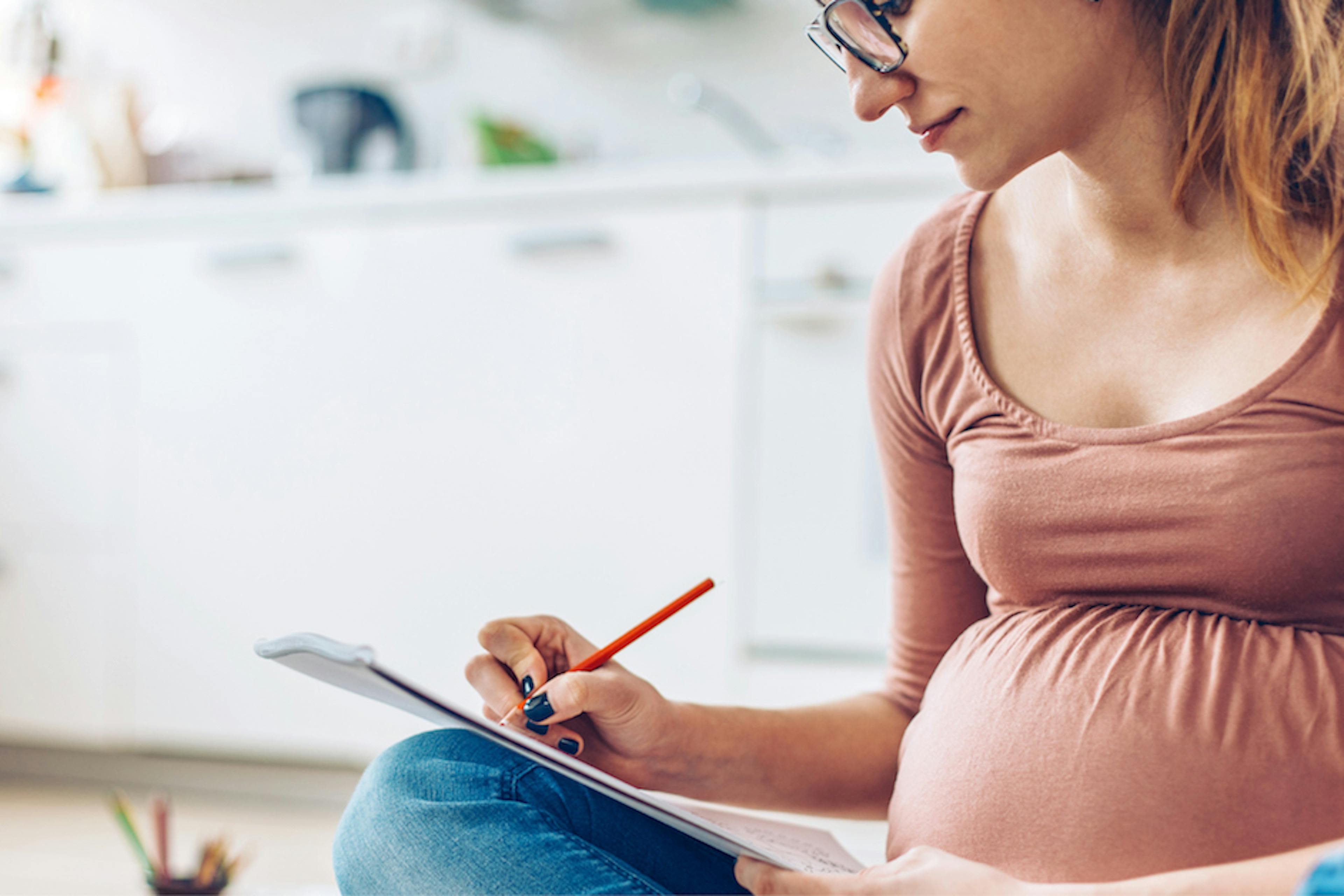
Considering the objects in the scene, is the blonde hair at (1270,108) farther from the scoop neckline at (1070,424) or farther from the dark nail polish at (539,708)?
the dark nail polish at (539,708)

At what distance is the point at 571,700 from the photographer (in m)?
0.73

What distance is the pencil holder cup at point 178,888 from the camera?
1285mm

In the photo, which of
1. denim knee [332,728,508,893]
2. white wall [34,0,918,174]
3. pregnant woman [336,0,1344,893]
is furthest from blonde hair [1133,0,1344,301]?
white wall [34,0,918,174]

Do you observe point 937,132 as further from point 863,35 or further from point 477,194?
point 477,194

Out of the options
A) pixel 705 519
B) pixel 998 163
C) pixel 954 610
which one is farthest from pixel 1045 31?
pixel 705 519

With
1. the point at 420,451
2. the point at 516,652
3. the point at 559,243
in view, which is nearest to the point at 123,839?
the point at 420,451

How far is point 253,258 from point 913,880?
1828mm

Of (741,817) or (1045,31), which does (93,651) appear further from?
(1045,31)

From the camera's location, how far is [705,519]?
1913 mm

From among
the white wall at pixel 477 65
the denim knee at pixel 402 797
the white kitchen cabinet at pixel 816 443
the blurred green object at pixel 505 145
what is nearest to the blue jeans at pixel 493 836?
the denim knee at pixel 402 797

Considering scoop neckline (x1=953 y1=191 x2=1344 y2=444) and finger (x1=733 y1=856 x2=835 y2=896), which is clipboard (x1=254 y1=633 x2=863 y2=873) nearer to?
finger (x1=733 y1=856 x2=835 y2=896)

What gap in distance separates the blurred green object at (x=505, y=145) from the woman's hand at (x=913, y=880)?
1946mm

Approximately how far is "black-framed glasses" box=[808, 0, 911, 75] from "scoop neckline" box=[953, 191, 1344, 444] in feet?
0.48

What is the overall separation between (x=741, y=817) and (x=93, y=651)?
179 cm
